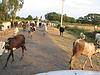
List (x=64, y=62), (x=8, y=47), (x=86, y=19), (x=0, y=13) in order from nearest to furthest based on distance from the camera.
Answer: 1. (x=8, y=47)
2. (x=64, y=62)
3. (x=0, y=13)
4. (x=86, y=19)

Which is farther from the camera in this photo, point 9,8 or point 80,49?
point 9,8

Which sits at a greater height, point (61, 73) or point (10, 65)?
point (61, 73)

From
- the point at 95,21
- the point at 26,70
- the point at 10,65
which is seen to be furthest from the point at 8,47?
the point at 95,21

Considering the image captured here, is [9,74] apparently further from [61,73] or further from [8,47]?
[61,73]

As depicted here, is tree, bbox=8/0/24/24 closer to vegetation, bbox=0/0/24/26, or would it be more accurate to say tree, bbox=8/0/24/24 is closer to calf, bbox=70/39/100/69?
vegetation, bbox=0/0/24/26

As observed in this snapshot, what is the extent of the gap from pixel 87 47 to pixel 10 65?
3.74 metres

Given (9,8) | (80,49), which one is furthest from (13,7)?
(80,49)

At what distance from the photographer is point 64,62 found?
19.9 meters

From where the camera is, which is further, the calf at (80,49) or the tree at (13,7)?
the tree at (13,7)

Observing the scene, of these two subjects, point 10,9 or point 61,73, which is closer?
point 61,73

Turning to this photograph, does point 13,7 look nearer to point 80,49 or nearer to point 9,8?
point 9,8

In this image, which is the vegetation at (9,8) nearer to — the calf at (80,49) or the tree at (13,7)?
the tree at (13,7)

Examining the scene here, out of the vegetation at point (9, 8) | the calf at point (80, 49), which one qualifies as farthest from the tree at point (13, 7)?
the calf at point (80, 49)

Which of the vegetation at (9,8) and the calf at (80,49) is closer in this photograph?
the calf at (80,49)
